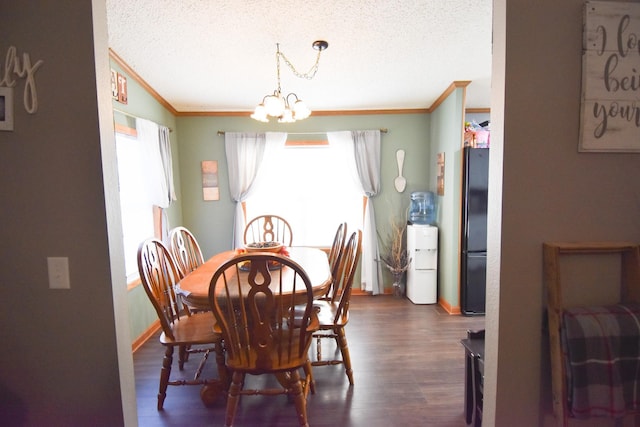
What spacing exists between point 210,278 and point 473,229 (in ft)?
8.37

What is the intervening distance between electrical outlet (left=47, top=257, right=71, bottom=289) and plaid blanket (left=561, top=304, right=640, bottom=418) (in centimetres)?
161

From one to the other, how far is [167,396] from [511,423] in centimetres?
199

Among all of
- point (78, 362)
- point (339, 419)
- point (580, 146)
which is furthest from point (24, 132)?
point (339, 419)

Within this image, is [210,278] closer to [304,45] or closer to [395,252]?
[304,45]

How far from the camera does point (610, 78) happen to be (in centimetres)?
97

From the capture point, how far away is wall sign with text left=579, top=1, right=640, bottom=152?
956 millimetres

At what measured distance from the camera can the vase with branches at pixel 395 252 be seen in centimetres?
375

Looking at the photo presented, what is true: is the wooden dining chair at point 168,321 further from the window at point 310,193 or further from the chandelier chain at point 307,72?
the window at point 310,193

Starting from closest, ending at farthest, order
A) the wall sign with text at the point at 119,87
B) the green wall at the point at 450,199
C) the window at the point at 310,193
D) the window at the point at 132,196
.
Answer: the wall sign with text at the point at 119,87
the window at the point at 132,196
the green wall at the point at 450,199
the window at the point at 310,193

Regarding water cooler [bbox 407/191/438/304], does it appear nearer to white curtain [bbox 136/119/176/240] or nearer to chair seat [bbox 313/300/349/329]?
chair seat [bbox 313/300/349/329]

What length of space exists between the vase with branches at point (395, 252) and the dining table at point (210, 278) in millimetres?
1418

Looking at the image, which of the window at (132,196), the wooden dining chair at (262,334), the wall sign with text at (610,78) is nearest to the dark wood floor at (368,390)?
the wooden dining chair at (262,334)

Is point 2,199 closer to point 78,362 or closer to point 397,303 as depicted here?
point 78,362

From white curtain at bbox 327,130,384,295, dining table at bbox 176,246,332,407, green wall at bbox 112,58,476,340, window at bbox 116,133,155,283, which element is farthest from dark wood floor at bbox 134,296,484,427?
green wall at bbox 112,58,476,340
